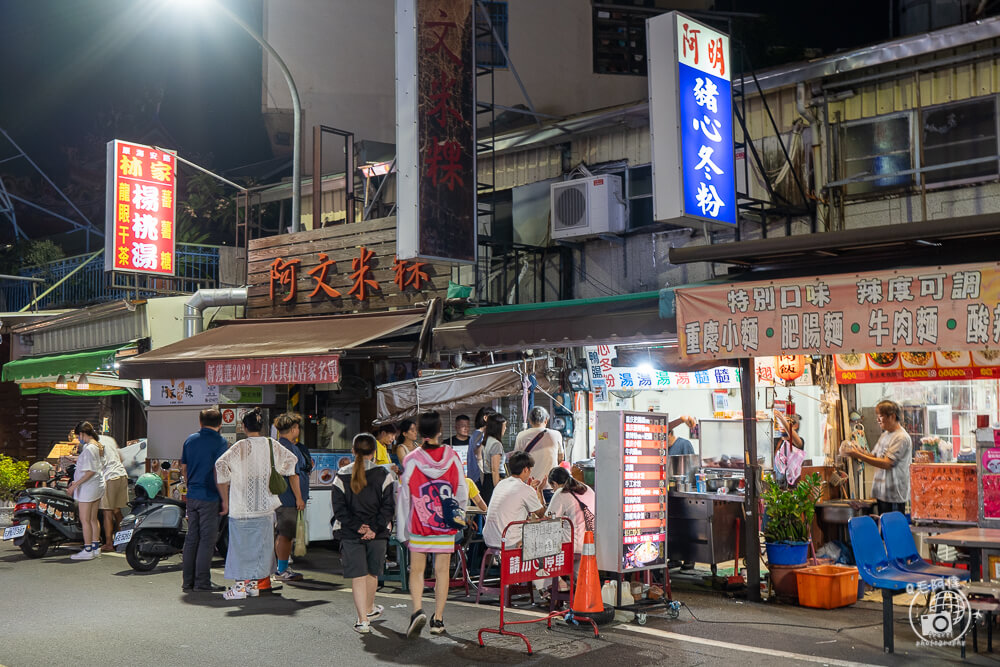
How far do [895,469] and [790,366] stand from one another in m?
2.50

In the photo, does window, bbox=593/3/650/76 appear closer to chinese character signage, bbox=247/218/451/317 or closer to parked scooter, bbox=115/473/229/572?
chinese character signage, bbox=247/218/451/317

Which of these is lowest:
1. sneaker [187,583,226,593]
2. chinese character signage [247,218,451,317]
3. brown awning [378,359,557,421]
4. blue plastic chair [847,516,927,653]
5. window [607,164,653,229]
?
sneaker [187,583,226,593]

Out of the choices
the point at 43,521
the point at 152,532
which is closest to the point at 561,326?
the point at 152,532

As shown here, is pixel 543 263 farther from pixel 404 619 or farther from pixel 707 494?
pixel 404 619

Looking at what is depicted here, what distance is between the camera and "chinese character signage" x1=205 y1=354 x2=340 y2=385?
1412cm

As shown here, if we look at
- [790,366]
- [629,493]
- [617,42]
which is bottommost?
[629,493]

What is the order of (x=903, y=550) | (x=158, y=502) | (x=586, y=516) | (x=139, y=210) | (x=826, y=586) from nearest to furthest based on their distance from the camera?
(x=903, y=550)
(x=586, y=516)
(x=826, y=586)
(x=158, y=502)
(x=139, y=210)

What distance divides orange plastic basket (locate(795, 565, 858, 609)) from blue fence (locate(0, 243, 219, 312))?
49.4 feet

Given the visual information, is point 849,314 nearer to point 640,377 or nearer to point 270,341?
point 640,377

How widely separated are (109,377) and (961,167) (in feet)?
50.8

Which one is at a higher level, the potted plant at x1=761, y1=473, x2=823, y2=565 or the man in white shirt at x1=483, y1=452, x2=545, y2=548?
the man in white shirt at x1=483, y1=452, x2=545, y2=548

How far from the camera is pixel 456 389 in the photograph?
13.8 metres

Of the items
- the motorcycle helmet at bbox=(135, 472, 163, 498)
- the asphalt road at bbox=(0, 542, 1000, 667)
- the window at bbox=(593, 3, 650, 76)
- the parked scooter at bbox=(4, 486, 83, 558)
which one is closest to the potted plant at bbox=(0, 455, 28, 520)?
the parked scooter at bbox=(4, 486, 83, 558)

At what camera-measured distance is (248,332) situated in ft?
56.2
